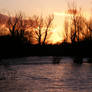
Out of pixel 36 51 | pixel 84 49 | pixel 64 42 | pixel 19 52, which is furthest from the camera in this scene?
pixel 64 42

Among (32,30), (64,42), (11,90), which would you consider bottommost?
(64,42)

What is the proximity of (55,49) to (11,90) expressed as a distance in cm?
5801

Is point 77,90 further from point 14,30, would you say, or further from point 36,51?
point 14,30

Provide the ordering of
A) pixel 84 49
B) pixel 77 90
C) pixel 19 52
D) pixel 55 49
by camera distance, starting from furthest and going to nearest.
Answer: pixel 55 49
pixel 84 49
pixel 19 52
pixel 77 90

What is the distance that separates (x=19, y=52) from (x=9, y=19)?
62.5 ft

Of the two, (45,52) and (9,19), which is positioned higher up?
(9,19)

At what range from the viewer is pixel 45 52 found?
68.2 m

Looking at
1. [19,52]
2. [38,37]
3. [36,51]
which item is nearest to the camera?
[19,52]

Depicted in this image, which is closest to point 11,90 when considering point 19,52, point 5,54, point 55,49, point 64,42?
point 5,54

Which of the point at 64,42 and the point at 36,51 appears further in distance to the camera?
the point at 64,42

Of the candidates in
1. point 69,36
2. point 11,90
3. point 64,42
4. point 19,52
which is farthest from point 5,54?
point 64,42

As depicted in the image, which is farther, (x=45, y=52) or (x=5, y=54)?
(x=45, y=52)

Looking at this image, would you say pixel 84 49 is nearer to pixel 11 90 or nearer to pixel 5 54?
pixel 5 54

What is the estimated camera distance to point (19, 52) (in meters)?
53.8
